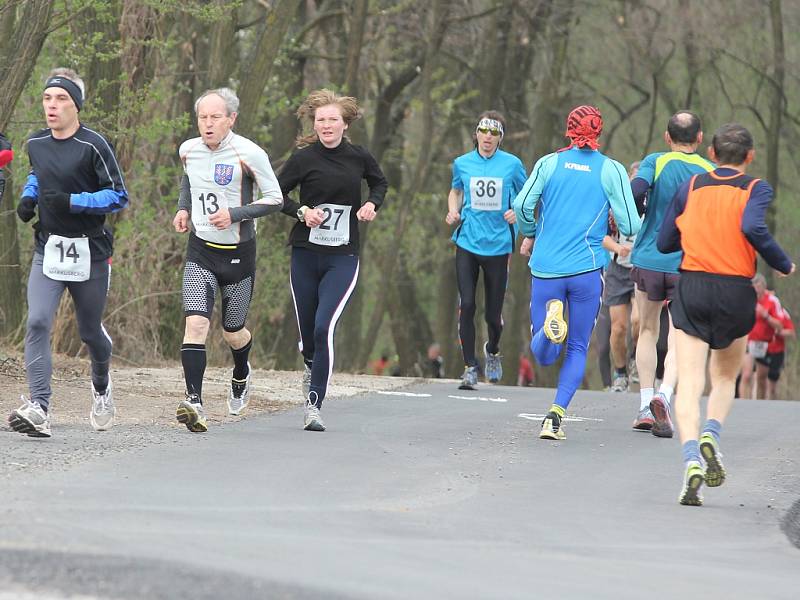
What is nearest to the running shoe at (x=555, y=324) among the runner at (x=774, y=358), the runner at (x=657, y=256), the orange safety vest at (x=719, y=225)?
the runner at (x=657, y=256)

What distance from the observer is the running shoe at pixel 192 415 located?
10562 mm

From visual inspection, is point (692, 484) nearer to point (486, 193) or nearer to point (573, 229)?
point (573, 229)

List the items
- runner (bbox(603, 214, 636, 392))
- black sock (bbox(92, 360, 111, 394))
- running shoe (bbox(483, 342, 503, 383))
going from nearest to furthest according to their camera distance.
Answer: black sock (bbox(92, 360, 111, 394)), running shoe (bbox(483, 342, 503, 383)), runner (bbox(603, 214, 636, 392))

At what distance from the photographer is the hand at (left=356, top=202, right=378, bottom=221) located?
11041 mm

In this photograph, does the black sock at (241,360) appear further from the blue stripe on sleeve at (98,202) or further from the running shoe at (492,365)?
the running shoe at (492,365)

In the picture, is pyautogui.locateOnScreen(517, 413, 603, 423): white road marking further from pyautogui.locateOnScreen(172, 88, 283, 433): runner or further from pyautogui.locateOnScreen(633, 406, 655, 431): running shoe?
pyautogui.locateOnScreen(172, 88, 283, 433): runner

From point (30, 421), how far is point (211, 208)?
6.11 feet

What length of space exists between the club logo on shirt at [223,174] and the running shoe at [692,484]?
3.55 m

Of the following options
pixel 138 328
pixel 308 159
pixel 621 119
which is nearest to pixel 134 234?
pixel 138 328

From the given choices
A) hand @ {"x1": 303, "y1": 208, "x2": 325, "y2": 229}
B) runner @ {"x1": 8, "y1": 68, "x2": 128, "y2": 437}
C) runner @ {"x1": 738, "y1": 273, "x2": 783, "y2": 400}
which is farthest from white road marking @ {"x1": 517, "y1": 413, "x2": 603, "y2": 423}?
runner @ {"x1": 738, "y1": 273, "x2": 783, "y2": 400}

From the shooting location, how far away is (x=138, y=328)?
1912 cm

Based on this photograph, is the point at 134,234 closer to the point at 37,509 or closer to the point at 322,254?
the point at 322,254

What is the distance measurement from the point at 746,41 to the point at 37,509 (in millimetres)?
27629

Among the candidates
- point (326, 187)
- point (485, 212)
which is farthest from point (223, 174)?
point (485, 212)
